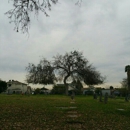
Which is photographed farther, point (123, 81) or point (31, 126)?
point (123, 81)

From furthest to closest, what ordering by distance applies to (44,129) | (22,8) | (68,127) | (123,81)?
(123,81) → (22,8) → (68,127) → (44,129)

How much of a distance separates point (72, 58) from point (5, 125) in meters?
46.0

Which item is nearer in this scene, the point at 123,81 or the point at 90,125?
the point at 90,125

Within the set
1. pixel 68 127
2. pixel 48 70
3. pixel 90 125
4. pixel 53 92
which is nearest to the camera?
pixel 68 127

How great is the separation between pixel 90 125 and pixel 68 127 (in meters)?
1.02

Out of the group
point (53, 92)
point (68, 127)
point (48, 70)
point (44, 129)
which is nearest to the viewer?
point (44, 129)

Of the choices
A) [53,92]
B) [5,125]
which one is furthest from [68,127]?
[53,92]

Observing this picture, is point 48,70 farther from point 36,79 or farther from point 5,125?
point 5,125

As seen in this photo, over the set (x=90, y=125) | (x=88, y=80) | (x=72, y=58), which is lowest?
(x=90, y=125)

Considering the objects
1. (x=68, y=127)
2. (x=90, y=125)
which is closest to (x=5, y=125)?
(x=68, y=127)

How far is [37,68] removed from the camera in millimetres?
53625

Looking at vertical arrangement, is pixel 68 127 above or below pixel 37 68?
below

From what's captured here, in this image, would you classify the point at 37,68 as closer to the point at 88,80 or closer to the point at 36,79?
the point at 36,79

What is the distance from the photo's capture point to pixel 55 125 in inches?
323
